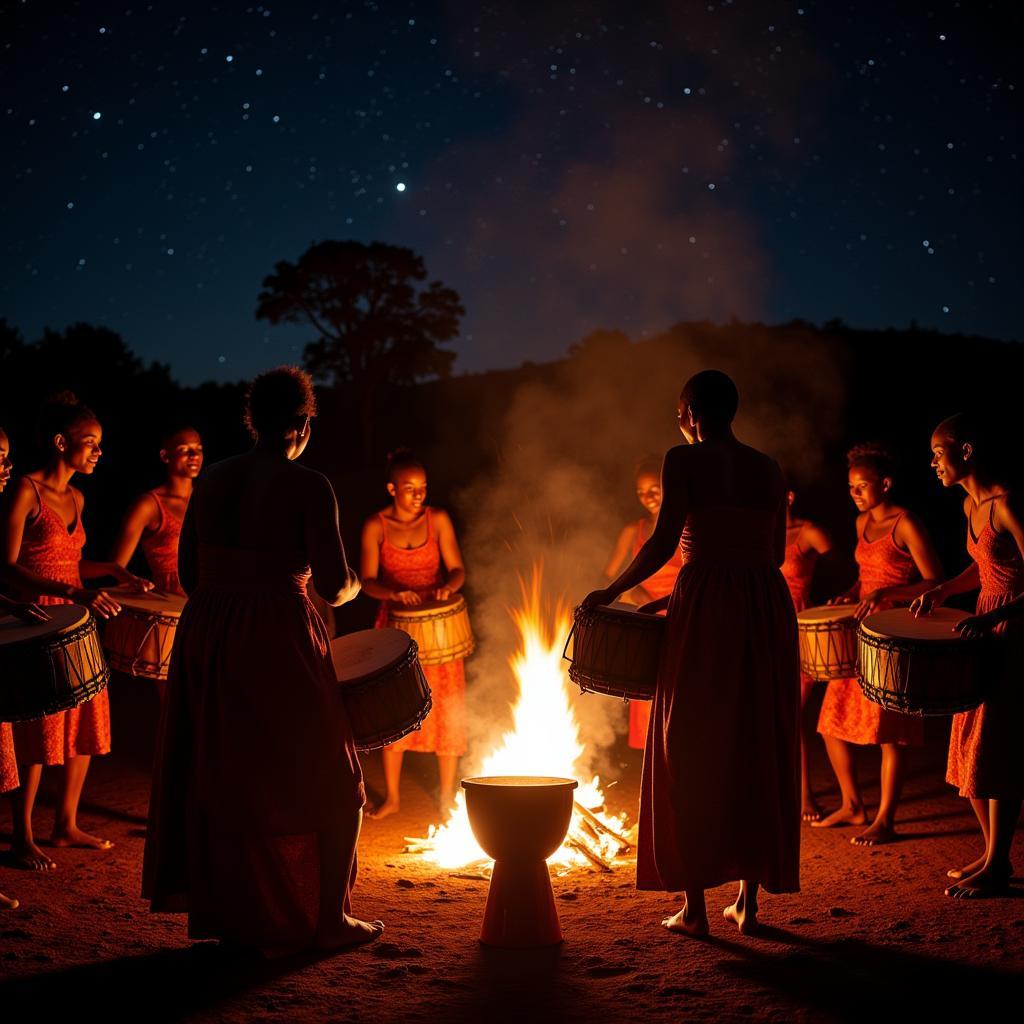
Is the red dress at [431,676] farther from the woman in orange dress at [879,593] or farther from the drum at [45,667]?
the drum at [45,667]

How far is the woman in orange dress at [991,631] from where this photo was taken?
5137 mm

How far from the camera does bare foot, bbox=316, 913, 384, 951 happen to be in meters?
4.39

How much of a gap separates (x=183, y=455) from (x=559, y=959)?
395 centimetres

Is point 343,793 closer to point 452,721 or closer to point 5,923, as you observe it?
point 5,923

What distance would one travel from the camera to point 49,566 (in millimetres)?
6008

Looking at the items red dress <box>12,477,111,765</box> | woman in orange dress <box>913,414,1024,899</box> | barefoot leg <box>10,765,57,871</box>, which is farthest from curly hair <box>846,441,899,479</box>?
barefoot leg <box>10,765,57,871</box>

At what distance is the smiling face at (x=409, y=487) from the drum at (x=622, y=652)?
286 centimetres

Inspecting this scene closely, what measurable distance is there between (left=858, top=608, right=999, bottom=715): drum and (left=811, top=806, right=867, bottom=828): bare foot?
214 centimetres

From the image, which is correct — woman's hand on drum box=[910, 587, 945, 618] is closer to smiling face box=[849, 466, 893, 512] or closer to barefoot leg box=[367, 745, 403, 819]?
smiling face box=[849, 466, 893, 512]

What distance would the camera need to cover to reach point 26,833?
588cm

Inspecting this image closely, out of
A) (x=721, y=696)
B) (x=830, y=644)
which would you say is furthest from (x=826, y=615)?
(x=721, y=696)

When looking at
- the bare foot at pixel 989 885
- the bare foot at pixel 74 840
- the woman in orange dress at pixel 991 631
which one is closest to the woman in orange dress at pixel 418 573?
the bare foot at pixel 74 840

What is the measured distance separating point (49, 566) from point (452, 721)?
2770 millimetres

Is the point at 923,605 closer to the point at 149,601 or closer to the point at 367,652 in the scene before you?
the point at 367,652
